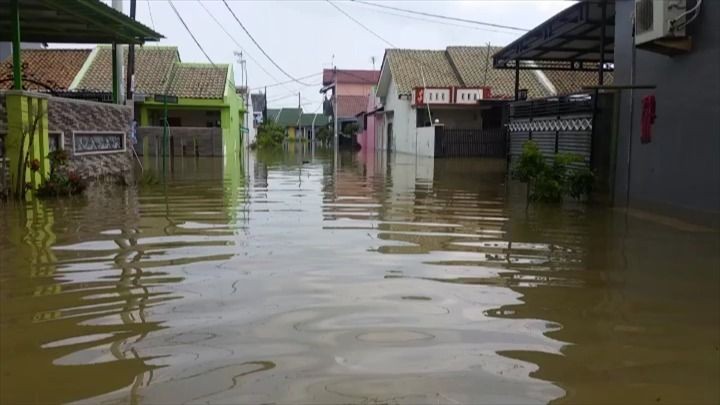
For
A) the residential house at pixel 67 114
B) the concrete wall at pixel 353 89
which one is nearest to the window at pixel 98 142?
the residential house at pixel 67 114

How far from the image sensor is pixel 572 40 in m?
18.1

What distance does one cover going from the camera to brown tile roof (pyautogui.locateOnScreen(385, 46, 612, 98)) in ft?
113

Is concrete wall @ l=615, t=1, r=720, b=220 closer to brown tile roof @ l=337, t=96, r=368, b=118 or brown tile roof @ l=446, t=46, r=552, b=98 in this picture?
brown tile roof @ l=446, t=46, r=552, b=98

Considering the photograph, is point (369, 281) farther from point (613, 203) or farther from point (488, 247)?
point (613, 203)

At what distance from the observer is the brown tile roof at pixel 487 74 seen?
3403 cm

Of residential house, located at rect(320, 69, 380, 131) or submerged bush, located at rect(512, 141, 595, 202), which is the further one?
residential house, located at rect(320, 69, 380, 131)

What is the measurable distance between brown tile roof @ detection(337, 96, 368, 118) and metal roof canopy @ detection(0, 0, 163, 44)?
5159 centimetres

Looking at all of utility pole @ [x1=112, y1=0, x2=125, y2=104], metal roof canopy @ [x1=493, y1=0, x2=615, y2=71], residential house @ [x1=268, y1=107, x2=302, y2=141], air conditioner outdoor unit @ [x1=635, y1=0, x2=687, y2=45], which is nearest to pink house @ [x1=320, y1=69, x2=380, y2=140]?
residential house @ [x1=268, y1=107, x2=302, y2=141]

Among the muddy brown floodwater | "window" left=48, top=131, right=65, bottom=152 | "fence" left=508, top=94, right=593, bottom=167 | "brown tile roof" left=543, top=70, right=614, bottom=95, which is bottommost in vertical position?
the muddy brown floodwater

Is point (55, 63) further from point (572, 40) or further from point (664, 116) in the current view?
point (664, 116)

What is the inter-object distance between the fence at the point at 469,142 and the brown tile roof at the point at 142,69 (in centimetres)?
1395

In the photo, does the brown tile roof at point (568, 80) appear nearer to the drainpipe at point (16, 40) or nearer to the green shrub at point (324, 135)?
the drainpipe at point (16, 40)

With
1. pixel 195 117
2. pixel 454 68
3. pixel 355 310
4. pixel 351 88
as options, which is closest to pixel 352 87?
pixel 351 88

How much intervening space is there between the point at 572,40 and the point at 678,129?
8.75 metres
